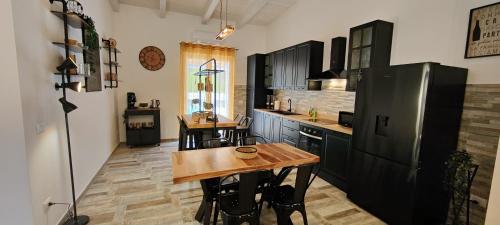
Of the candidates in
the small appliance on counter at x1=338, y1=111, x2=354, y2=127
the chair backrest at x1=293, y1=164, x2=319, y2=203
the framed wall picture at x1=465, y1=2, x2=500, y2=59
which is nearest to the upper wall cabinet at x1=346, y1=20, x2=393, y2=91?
the small appliance on counter at x1=338, y1=111, x2=354, y2=127

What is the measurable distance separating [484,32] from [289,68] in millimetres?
3028

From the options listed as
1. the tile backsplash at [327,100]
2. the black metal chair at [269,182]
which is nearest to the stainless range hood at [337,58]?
the tile backsplash at [327,100]

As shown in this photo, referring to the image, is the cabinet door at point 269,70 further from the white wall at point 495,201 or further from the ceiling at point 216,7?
the white wall at point 495,201

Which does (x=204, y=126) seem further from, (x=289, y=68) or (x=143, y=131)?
(x=289, y=68)

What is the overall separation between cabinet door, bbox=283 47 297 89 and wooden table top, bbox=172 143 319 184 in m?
2.47

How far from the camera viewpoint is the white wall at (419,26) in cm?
230

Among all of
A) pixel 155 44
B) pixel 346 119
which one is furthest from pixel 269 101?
pixel 155 44

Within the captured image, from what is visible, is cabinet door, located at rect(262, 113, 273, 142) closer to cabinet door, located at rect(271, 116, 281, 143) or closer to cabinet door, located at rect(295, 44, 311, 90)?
cabinet door, located at rect(271, 116, 281, 143)

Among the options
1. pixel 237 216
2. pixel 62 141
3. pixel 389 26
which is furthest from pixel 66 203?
pixel 389 26

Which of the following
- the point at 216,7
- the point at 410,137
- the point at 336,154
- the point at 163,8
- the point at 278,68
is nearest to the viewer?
the point at 410,137

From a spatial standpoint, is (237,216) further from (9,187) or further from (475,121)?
(475,121)

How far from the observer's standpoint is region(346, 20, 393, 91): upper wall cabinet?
3.04 m

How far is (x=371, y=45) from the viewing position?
3.10 metres

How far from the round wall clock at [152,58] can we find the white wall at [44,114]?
229 cm
